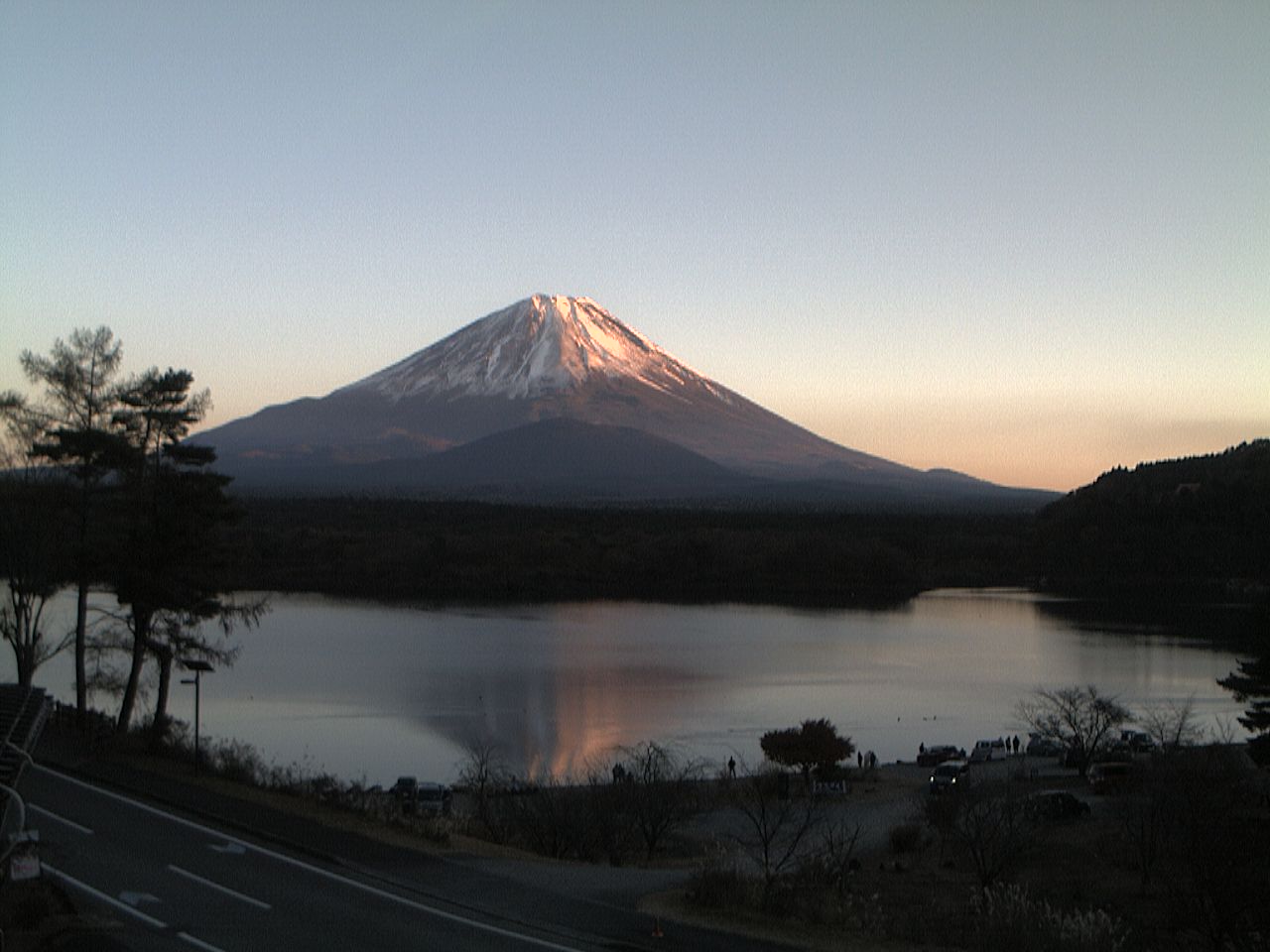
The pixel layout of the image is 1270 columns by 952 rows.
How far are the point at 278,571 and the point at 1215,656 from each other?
34.9 m

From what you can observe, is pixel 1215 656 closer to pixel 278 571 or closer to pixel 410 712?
pixel 410 712

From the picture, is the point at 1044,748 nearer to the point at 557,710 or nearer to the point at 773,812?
the point at 557,710

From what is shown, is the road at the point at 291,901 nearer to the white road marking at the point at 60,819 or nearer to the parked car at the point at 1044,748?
the white road marking at the point at 60,819

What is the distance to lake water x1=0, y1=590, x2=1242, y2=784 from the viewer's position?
21.1m

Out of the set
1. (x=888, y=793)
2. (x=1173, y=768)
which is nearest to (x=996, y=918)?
(x=1173, y=768)

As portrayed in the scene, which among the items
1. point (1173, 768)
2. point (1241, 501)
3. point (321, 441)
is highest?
point (321, 441)

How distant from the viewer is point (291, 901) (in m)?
7.55

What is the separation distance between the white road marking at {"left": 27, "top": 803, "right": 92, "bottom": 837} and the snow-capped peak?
6043 inches

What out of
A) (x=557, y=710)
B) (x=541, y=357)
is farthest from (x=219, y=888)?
(x=541, y=357)

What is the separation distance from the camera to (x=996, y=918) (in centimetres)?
760

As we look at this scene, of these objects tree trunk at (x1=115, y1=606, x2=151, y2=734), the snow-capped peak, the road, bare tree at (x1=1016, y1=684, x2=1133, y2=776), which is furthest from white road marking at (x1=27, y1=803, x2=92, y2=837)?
the snow-capped peak

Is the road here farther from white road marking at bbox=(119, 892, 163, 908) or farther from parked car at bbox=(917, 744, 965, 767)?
parked car at bbox=(917, 744, 965, 767)

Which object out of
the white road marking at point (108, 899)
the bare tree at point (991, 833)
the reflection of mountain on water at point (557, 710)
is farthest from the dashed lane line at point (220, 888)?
the reflection of mountain on water at point (557, 710)

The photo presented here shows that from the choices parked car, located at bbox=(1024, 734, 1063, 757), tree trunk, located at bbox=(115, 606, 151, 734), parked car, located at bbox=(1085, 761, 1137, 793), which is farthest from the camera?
parked car, located at bbox=(1024, 734, 1063, 757)
